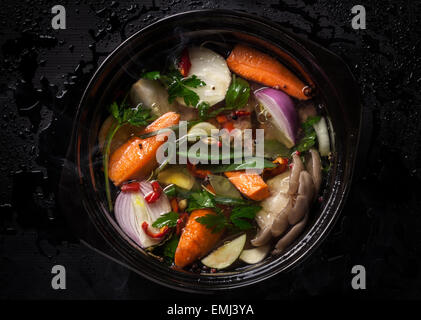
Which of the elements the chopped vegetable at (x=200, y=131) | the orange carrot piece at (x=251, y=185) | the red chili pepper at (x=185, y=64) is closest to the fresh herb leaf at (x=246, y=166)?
the orange carrot piece at (x=251, y=185)

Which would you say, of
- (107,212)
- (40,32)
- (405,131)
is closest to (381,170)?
(405,131)

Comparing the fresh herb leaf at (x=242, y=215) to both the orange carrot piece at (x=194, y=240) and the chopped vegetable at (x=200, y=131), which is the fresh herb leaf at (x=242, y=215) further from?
the chopped vegetable at (x=200, y=131)

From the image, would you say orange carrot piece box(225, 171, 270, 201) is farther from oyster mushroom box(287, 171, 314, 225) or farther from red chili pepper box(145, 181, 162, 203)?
red chili pepper box(145, 181, 162, 203)

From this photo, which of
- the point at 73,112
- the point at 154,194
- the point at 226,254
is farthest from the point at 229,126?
the point at 73,112

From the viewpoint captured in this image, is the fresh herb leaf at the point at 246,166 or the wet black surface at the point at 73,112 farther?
the wet black surface at the point at 73,112

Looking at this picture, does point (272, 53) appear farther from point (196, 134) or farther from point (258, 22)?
point (196, 134)
